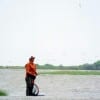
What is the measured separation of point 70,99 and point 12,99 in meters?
2.29

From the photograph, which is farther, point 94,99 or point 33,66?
point 33,66

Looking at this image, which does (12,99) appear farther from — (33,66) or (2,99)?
(33,66)

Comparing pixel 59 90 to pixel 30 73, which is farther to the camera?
pixel 59 90

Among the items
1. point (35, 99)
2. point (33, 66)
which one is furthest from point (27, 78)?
point (35, 99)

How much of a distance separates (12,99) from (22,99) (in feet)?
1.30

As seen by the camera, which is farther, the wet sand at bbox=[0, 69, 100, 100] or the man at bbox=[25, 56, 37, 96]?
the man at bbox=[25, 56, 37, 96]

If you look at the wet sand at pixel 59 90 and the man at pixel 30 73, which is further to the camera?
the man at pixel 30 73

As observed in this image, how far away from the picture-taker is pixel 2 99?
22.3 m

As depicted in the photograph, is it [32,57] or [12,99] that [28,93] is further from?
[12,99]

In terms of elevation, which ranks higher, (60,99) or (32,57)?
(32,57)

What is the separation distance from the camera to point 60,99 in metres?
22.5

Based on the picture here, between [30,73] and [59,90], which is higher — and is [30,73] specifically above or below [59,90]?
above

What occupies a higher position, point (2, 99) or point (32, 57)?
point (32, 57)

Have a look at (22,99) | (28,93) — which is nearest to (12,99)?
(22,99)
